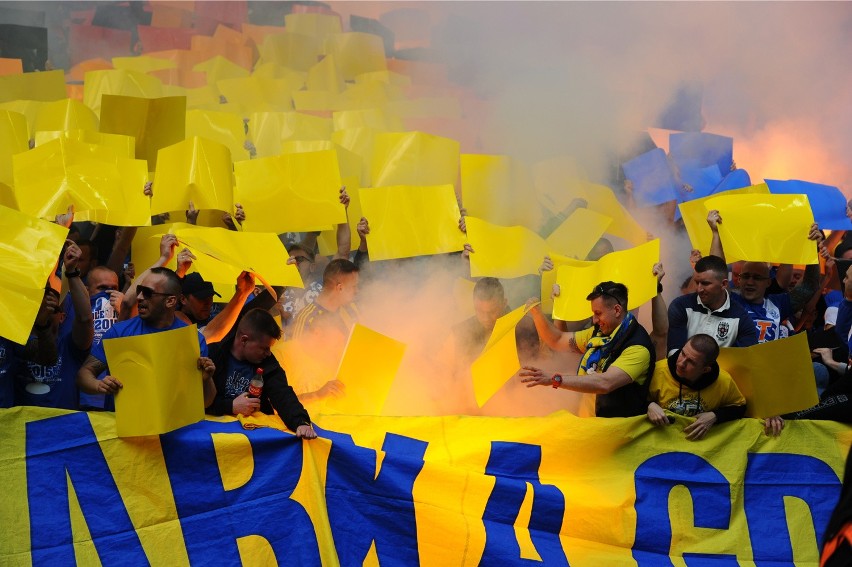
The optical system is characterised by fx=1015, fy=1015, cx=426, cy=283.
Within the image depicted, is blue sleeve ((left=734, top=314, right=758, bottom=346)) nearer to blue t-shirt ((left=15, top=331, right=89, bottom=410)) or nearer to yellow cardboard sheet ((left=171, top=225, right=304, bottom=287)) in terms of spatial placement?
yellow cardboard sheet ((left=171, top=225, right=304, bottom=287))

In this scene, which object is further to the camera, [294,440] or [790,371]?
[790,371]

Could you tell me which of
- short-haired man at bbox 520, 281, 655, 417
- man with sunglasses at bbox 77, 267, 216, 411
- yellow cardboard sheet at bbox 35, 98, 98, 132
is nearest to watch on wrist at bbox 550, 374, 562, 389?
short-haired man at bbox 520, 281, 655, 417

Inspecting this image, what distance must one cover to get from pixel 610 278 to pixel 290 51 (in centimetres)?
479

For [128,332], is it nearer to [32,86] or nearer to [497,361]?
[497,361]

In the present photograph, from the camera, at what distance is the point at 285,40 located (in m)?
8.28

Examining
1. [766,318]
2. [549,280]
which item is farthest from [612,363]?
[766,318]

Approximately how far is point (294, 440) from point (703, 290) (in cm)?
177

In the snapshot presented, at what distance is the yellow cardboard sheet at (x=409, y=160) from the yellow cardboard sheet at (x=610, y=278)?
44.7 inches

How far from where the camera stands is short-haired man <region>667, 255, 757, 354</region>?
13.4 feet

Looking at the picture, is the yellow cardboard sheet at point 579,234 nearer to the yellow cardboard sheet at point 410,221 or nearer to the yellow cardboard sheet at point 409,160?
the yellow cardboard sheet at point 410,221

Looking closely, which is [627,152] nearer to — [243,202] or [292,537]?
[243,202]

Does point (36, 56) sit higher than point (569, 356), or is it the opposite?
point (36, 56)

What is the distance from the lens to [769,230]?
4.43 metres

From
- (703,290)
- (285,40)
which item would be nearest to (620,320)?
(703,290)
